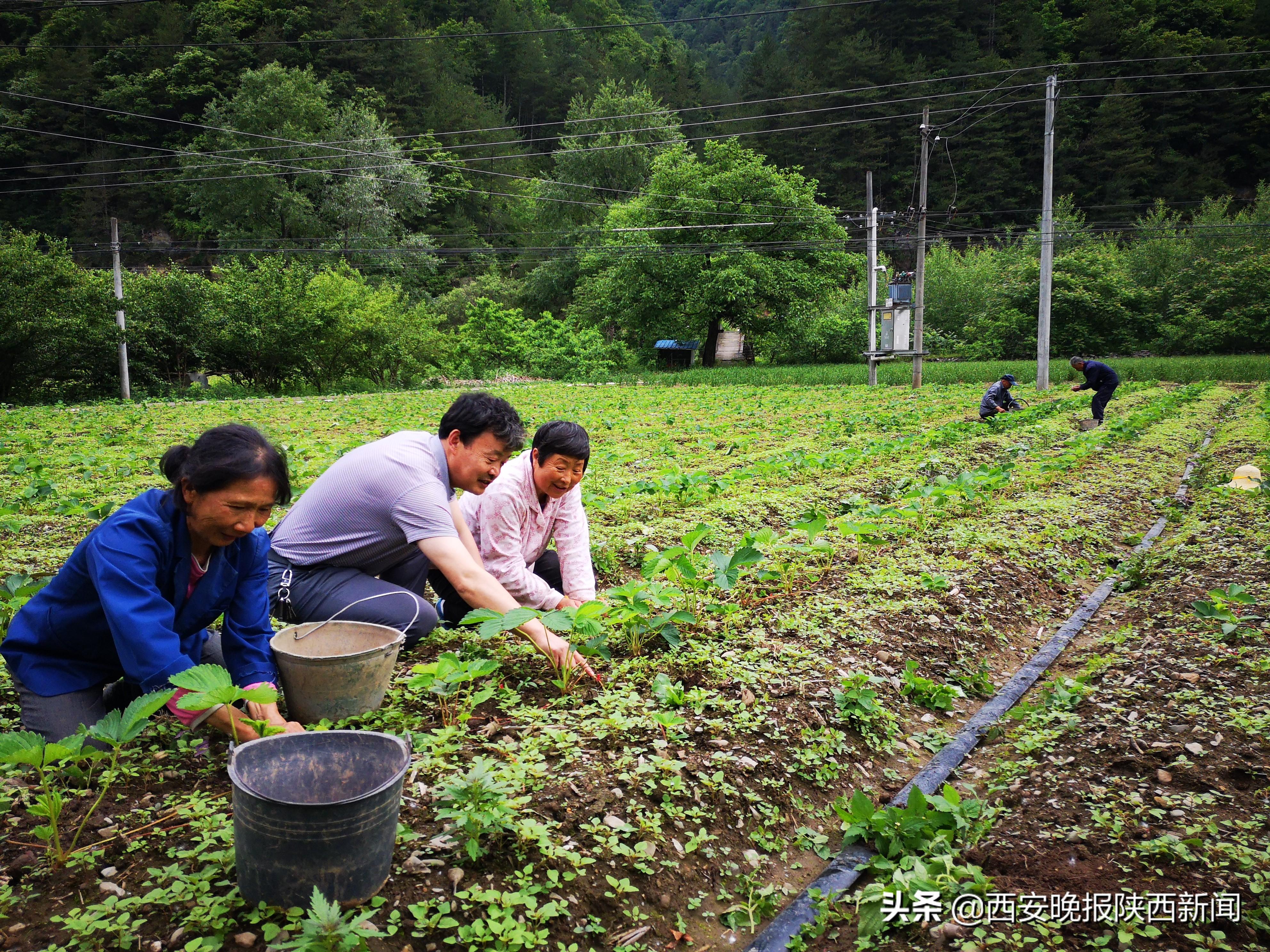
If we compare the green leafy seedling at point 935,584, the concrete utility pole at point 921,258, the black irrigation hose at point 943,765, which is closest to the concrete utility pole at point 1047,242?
the concrete utility pole at point 921,258

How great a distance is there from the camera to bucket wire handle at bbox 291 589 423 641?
10.4 feet

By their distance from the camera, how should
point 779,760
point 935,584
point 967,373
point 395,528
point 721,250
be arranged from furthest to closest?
point 721,250 → point 967,373 → point 935,584 → point 395,528 → point 779,760

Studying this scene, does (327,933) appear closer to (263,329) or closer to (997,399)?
(997,399)

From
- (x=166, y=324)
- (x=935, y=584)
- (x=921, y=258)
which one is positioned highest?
(x=921, y=258)

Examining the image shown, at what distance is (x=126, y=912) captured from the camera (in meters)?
2.06

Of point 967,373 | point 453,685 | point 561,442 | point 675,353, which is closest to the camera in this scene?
point 453,685

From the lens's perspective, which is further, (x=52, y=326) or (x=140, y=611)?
(x=52, y=326)

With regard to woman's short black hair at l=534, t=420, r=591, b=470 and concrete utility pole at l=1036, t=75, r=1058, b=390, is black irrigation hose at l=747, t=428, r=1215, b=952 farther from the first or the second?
concrete utility pole at l=1036, t=75, r=1058, b=390

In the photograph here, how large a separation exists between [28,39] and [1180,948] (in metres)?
66.8

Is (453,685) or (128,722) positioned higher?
(128,722)

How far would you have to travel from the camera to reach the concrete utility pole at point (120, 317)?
23984 mm

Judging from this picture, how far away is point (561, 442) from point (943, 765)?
2176mm

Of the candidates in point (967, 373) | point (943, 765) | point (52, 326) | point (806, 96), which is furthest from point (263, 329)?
point (806, 96)

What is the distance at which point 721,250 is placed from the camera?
38.6 meters
